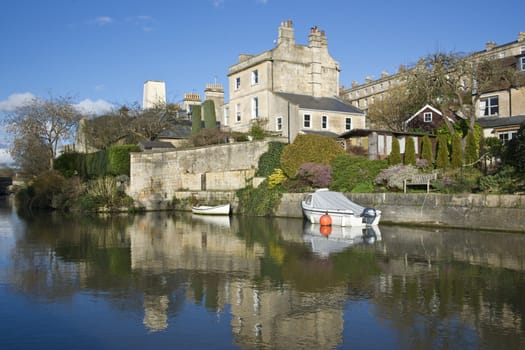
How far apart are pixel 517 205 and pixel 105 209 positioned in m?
30.7

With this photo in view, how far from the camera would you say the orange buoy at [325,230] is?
23.0 m

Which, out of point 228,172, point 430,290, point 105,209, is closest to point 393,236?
point 430,290

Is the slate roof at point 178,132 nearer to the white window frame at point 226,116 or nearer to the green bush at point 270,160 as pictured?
the white window frame at point 226,116

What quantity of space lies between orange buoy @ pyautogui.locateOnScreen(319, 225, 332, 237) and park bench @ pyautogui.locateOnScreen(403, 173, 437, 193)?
4.69 meters

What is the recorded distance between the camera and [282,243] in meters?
19.7

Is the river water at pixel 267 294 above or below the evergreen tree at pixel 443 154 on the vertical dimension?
below

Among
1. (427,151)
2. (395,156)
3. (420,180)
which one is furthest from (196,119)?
(420,180)

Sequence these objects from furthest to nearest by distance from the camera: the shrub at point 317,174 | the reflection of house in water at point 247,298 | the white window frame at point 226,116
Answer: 1. the white window frame at point 226,116
2. the shrub at point 317,174
3. the reflection of house in water at point 247,298

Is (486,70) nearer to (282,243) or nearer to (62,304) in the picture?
(282,243)

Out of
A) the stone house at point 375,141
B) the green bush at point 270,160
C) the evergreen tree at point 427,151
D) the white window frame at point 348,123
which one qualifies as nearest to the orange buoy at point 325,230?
the evergreen tree at point 427,151

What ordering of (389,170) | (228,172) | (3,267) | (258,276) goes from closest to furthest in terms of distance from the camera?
1. (258,276)
2. (3,267)
3. (389,170)
4. (228,172)

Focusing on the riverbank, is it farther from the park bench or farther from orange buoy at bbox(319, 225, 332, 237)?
orange buoy at bbox(319, 225, 332, 237)

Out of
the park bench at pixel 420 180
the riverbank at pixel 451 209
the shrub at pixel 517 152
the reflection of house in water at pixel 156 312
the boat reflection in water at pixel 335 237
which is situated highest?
the shrub at pixel 517 152

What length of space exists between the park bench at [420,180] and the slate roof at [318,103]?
1655cm
